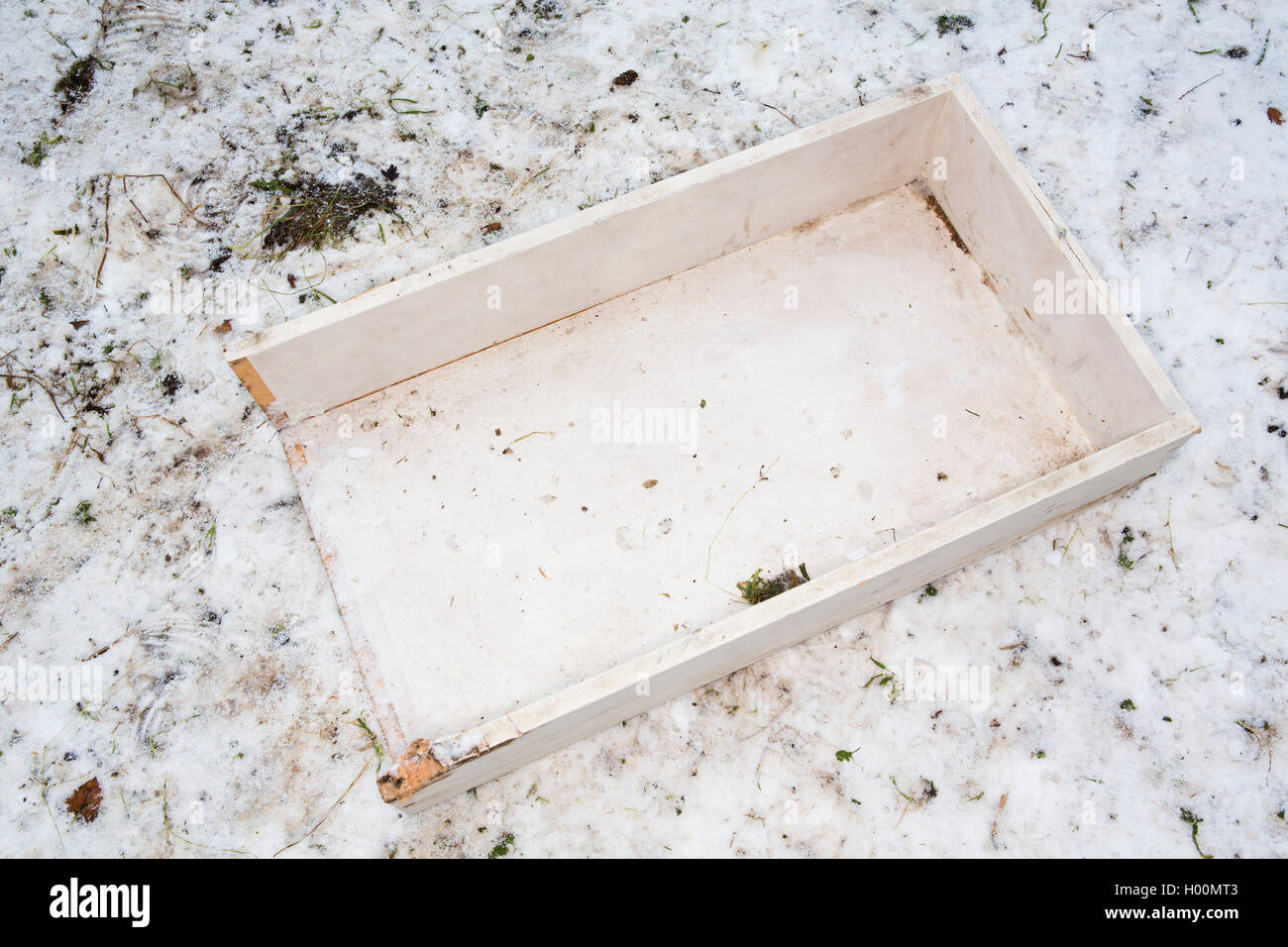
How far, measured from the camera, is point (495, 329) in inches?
110

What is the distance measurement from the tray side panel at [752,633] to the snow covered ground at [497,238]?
190 millimetres

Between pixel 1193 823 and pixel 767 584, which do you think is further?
pixel 767 584

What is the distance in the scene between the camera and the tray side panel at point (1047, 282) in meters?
2.45

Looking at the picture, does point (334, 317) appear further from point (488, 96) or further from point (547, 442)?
point (488, 96)

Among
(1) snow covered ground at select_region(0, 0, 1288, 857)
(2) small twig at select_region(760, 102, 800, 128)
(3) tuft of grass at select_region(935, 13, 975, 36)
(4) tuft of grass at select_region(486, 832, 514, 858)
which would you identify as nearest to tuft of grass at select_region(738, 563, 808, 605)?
(1) snow covered ground at select_region(0, 0, 1288, 857)

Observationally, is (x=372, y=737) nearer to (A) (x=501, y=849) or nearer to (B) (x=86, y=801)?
(A) (x=501, y=849)

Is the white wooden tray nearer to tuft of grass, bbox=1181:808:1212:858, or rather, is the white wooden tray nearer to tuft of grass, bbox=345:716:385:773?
tuft of grass, bbox=345:716:385:773

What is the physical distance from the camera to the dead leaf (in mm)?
2553

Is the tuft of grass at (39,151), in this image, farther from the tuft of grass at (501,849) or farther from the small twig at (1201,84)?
the small twig at (1201,84)

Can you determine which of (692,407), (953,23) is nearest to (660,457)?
(692,407)

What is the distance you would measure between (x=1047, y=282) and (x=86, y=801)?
3059 mm

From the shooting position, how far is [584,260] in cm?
270

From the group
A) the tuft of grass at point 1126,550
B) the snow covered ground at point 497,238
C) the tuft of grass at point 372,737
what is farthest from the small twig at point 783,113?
the tuft of grass at point 372,737

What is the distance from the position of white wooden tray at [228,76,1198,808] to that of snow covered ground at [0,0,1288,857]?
9.5 inches
